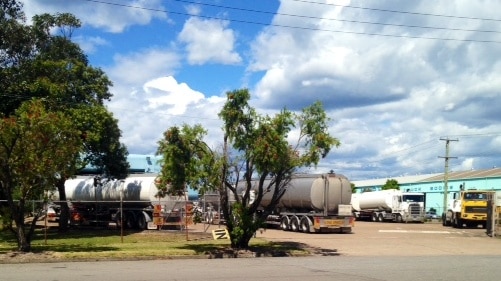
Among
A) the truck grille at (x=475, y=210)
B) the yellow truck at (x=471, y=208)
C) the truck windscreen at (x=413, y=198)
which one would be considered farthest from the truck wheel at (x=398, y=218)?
the truck grille at (x=475, y=210)

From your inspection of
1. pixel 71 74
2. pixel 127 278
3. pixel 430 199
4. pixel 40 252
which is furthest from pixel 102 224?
pixel 430 199

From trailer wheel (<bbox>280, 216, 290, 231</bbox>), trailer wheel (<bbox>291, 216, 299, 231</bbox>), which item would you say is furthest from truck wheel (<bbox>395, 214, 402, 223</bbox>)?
trailer wheel (<bbox>291, 216, 299, 231</bbox>)

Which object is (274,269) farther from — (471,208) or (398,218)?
(398,218)

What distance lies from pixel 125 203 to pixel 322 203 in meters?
14.2

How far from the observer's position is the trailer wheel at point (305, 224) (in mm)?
36594

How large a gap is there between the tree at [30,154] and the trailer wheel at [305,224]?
18.9 m

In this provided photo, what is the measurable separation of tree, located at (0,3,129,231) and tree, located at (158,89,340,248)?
27.9 feet

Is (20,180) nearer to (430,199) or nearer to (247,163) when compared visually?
(247,163)

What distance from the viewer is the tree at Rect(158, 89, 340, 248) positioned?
2205cm

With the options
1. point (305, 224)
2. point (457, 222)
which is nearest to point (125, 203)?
point (305, 224)

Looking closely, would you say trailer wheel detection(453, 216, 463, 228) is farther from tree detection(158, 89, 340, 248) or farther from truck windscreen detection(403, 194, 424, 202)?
tree detection(158, 89, 340, 248)

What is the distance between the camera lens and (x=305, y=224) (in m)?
37.0

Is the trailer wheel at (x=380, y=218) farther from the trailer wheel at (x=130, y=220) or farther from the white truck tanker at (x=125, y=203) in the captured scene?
the trailer wheel at (x=130, y=220)

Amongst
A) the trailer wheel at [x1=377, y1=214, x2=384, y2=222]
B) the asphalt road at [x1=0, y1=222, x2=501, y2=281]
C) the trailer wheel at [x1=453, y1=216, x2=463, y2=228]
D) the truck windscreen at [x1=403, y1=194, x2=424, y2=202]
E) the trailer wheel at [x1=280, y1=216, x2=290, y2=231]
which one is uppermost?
the truck windscreen at [x1=403, y1=194, x2=424, y2=202]
